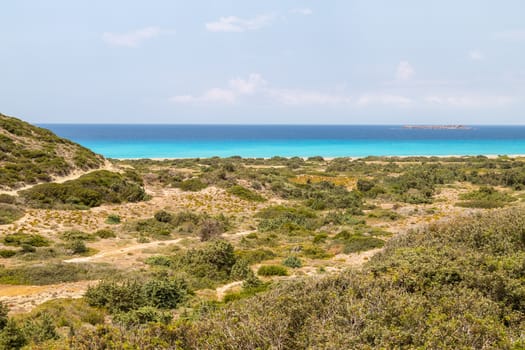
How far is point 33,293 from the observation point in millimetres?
12742

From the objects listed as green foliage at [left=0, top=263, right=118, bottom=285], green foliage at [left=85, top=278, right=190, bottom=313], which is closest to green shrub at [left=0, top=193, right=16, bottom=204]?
green foliage at [left=0, top=263, right=118, bottom=285]

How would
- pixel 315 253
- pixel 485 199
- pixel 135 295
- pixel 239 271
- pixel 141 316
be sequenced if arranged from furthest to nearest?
pixel 485 199
pixel 315 253
pixel 239 271
pixel 135 295
pixel 141 316

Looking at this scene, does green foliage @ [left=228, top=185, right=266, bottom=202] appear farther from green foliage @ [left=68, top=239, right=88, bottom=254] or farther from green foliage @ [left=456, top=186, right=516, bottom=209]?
green foliage @ [left=68, top=239, right=88, bottom=254]

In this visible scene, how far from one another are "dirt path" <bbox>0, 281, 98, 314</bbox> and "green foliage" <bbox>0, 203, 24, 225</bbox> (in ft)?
41.0

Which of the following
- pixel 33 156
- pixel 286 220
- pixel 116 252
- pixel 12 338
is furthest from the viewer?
pixel 33 156

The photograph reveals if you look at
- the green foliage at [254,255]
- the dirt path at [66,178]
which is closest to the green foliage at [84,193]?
the dirt path at [66,178]

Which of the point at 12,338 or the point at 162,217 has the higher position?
the point at 12,338

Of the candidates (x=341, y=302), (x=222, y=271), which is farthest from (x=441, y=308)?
(x=222, y=271)

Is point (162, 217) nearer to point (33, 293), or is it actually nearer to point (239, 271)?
point (239, 271)

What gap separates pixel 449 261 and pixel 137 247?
54.4ft

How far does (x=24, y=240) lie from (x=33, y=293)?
8.58 meters

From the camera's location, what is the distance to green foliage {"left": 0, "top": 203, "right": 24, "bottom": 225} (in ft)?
78.7

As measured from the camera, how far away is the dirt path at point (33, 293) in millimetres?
11630

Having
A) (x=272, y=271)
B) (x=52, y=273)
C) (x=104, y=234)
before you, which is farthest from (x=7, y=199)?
(x=272, y=271)
